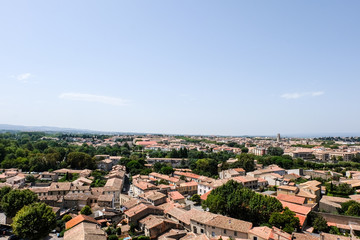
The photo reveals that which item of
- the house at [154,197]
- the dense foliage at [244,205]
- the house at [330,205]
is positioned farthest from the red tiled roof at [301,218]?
the house at [154,197]

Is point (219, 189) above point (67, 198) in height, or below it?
above

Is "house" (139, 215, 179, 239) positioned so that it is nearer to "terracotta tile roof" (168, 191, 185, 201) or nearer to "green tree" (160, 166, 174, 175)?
"terracotta tile roof" (168, 191, 185, 201)

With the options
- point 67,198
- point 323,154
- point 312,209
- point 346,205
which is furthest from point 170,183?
point 323,154

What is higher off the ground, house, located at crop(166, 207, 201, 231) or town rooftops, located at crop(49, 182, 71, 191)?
town rooftops, located at crop(49, 182, 71, 191)

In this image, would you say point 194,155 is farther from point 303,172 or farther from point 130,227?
point 130,227

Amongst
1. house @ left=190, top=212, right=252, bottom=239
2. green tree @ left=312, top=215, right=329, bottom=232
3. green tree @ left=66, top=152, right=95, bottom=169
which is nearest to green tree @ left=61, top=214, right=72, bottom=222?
house @ left=190, top=212, right=252, bottom=239

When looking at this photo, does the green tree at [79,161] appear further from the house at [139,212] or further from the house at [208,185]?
the house at [139,212]
